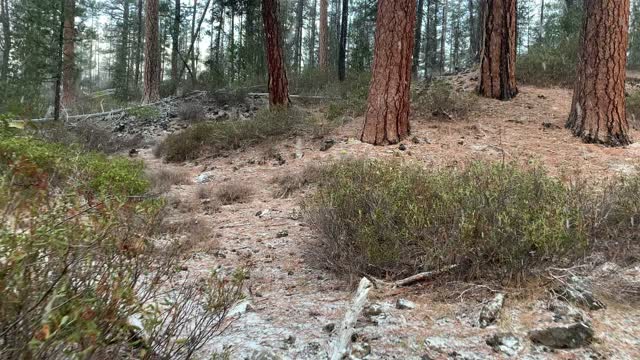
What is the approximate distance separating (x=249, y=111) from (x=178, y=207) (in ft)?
22.6

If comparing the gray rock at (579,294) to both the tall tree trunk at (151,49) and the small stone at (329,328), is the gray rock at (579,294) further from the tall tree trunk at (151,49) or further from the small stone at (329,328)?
the tall tree trunk at (151,49)

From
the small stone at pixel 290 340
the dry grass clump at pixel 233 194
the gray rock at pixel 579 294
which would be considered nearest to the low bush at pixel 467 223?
the gray rock at pixel 579 294

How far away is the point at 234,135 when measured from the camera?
26.8 feet

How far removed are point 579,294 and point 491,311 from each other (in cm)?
52

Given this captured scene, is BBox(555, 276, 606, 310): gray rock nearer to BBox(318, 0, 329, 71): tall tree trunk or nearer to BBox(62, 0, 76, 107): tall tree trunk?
BBox(62, 0, 76, 107): tall tree trunk

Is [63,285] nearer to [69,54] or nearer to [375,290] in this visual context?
[375,290]

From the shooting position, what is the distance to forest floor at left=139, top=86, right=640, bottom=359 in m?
2.35

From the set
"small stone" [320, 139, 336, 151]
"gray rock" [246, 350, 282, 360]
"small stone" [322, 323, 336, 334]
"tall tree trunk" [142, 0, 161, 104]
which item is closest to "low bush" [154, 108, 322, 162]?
"small stone" [320, 139, 336, 151]

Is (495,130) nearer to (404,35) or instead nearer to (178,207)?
(404,35)

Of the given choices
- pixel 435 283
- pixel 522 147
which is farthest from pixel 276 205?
pixel 522 147

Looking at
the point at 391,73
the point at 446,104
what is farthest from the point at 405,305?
the point at 446,104

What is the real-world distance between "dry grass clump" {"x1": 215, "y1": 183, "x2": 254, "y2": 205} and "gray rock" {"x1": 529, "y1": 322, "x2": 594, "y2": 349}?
13.1 feet

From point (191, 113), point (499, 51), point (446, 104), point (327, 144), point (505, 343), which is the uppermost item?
point (499, 51)

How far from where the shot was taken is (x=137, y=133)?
418 inches
